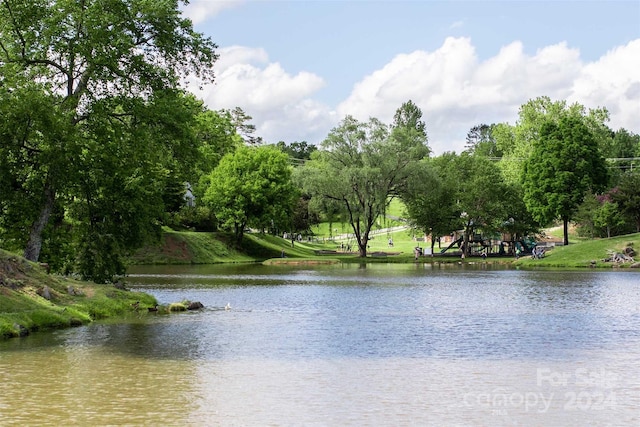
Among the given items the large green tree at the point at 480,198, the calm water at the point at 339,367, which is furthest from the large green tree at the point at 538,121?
the calm water at the point at 339,367

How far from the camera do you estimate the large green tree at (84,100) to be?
3263 centimetres

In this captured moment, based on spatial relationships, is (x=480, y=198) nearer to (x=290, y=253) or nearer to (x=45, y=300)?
(x=290, y=253)

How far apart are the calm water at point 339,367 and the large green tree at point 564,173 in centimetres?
4918

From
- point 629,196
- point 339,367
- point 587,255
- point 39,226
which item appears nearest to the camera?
point 339,367

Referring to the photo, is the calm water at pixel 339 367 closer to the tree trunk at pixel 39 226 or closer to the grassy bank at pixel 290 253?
the tree trunk at pixel 39 226

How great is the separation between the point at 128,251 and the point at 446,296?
1690cm

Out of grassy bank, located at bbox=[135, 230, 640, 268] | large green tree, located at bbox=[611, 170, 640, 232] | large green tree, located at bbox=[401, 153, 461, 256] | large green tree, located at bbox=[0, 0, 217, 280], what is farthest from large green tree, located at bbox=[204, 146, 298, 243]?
large green tree, located at bbox=[0, 0, 217, 280]

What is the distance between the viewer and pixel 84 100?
3597cm

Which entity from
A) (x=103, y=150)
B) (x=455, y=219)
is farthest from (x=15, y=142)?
(x=455, y=219)

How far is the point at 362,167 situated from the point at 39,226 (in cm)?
5756

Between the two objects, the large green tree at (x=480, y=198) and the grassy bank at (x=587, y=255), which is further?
the large green tree at (x=480, y=198)

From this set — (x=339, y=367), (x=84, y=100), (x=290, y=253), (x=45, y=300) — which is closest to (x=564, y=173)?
(x=290, y=253)

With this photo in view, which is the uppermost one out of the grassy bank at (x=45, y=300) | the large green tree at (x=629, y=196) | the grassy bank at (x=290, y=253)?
the large green tree at (x=629, y=196)

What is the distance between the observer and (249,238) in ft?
331
